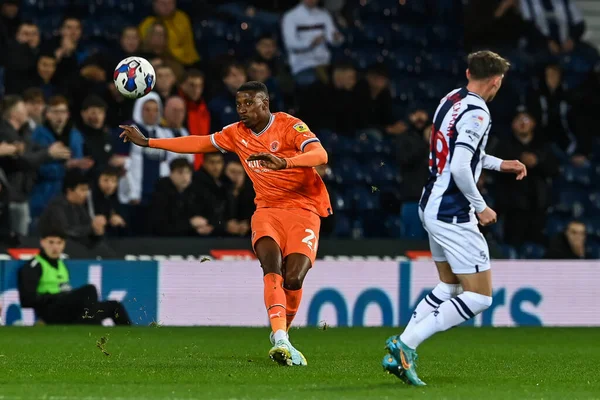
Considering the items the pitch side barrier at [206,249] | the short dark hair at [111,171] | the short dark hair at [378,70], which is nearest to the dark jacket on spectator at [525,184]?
the pitch side barrier at [206,249]

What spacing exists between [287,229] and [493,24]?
10180 mm

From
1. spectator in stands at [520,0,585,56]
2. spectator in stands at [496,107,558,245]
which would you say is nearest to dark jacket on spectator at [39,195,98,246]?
spectator in stands at [496,107,558,245]

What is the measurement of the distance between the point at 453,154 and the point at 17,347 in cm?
475

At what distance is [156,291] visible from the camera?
46.1 feet

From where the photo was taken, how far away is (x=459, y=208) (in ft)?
24.8

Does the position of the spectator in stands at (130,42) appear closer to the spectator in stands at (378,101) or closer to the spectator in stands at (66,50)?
the spectator in stands at (66,50)

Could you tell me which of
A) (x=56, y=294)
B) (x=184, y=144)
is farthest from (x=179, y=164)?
(x=184, y=144)

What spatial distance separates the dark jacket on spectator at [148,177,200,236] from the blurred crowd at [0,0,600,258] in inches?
0.7

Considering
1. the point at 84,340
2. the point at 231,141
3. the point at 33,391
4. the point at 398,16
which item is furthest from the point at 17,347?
the point at 398,16

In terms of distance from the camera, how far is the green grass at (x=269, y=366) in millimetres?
7172

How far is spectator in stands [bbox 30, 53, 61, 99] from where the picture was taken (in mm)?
15320

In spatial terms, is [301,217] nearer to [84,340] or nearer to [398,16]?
[84,340]

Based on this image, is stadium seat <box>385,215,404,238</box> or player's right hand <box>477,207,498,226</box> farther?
stadium seat <box>385,215,404,238</box>

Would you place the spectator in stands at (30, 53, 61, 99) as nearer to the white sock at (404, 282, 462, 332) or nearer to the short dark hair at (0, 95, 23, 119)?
the short dark hair at (0, 95, 23, 119)
